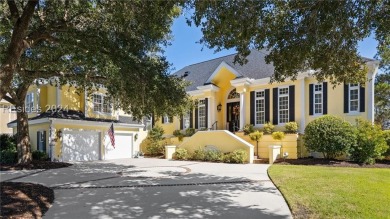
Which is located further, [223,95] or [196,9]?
[223,95]

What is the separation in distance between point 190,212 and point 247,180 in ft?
15.0

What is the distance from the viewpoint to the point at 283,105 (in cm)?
2058

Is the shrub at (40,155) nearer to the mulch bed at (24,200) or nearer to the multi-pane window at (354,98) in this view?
the mulch bed at (24,200)

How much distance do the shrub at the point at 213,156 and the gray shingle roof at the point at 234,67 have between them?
564 cm

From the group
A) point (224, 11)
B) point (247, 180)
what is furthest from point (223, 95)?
point (224, 11)

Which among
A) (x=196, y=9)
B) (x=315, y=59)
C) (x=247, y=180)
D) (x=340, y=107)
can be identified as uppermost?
(x=196, y=9)

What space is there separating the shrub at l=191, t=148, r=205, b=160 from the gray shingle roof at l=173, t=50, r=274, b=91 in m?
6.03

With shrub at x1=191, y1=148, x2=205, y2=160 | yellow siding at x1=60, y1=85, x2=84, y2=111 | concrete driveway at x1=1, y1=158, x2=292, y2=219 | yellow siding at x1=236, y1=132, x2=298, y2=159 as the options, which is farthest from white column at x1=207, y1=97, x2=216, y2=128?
concrete driveway at x1=1, y1=158, x2=292, y2=219

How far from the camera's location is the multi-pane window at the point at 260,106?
21.4 metres

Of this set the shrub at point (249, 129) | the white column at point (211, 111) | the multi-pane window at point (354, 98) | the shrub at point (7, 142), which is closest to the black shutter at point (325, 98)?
the multi-pane window at point (354, 98)

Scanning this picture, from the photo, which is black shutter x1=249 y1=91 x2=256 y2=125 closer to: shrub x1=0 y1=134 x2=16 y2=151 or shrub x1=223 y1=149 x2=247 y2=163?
shrub x1=223 y1=149 x2=247 y2=163

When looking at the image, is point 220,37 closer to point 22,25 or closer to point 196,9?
point 196,9

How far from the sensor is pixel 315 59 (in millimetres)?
8094

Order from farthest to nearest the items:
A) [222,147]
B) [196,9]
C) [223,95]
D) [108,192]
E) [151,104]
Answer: [223,95], [222,147], [151,104], [108,192], [196,9]
